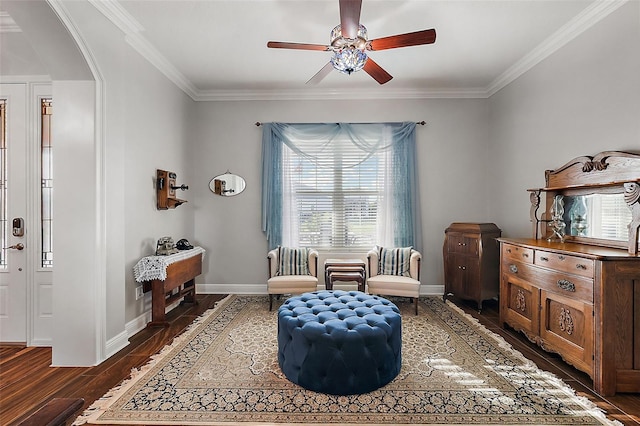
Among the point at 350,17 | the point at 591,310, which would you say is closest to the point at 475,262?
the point at 591,310

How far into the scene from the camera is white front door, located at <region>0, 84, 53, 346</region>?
3164 millimetres

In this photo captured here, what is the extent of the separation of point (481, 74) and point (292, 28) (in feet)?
8.87

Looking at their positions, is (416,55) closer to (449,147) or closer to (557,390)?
(449,147)

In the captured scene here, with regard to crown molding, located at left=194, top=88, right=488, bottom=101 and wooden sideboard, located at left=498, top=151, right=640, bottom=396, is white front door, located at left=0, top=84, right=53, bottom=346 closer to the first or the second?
crown molding, located at left=194, top=88, right=488, bottom=101


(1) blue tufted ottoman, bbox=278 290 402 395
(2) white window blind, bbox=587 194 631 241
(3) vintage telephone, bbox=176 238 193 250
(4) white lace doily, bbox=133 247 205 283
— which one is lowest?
(1) blue tufted ottoman, bbox=278 290 402 395

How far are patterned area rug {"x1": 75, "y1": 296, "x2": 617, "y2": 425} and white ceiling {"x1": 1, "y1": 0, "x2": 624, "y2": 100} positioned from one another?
3095mm

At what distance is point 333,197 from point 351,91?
63.8 inches

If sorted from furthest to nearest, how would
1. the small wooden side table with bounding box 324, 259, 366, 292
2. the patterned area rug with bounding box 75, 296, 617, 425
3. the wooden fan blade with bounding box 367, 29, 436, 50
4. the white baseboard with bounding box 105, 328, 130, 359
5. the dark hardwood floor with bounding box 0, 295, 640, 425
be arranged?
the small wooden side table with bounding box 324, 259, 366, 292 < the white baseboard with bounding box 105, 328, 130, 359 < the wooden fan blade with bounding box 367, 29, 436, 50 < the dark hardwood floor with bounding box 0, 295, 640, 425 < the patterned area rug with bounding box 75, 296, 617, 425

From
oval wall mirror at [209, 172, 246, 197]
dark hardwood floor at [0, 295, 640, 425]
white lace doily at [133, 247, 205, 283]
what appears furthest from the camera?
oval wall mirror at [209, 172, 246, 197]

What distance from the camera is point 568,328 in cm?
255

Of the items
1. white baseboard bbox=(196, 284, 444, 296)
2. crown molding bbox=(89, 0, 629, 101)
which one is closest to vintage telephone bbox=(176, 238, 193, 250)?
white baseboard bbox=(196, 284, 444, 296)

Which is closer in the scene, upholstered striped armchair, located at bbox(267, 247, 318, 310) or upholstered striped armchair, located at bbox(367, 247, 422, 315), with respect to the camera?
upholstered striped armchair, located at bbox(367, 247, 422, 315)

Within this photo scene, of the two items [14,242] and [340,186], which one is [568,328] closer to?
[340,186]

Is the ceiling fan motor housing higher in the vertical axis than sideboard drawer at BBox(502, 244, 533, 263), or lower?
higher
